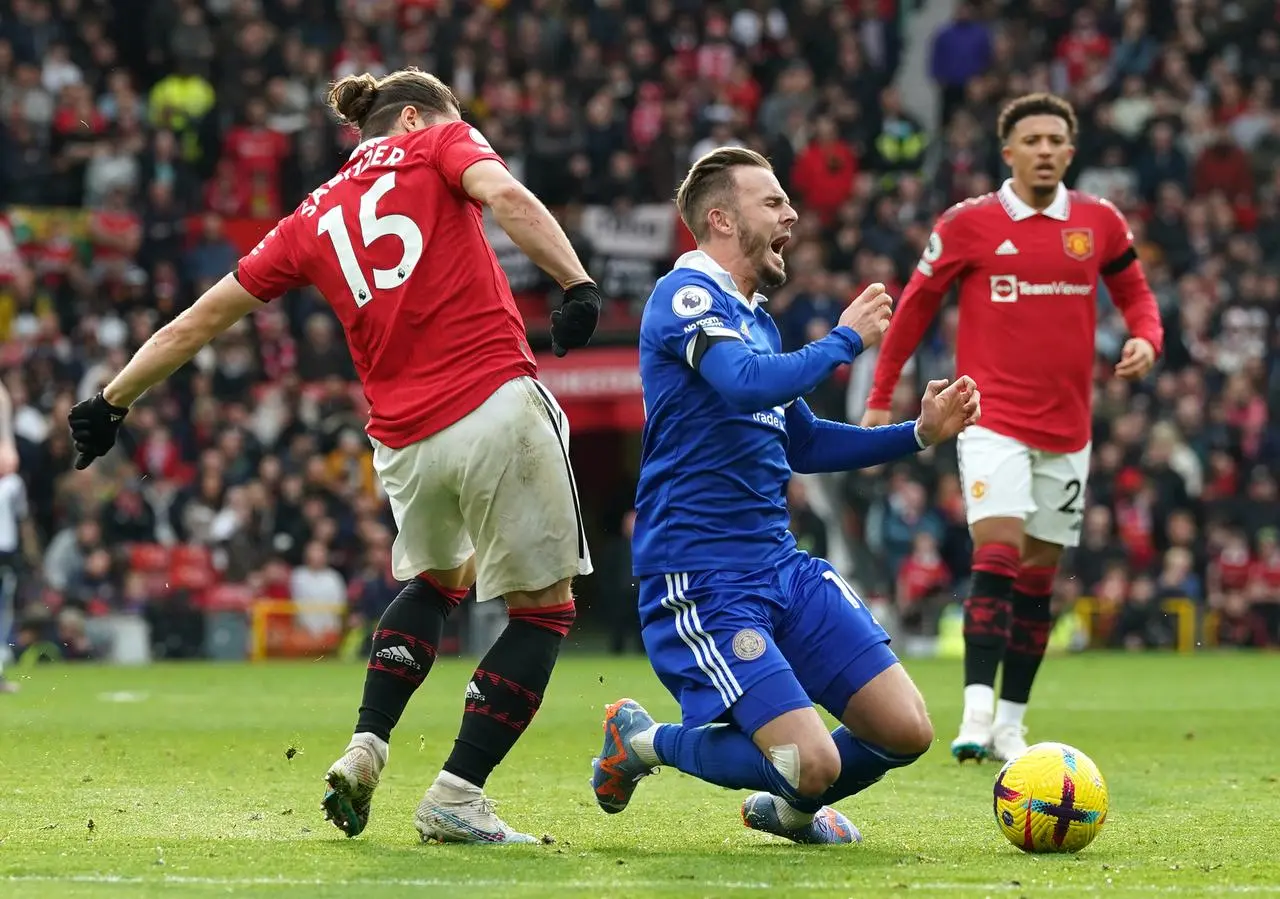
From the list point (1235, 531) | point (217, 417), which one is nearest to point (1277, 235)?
point (1235, 531)

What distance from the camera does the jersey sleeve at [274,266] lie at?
671 cm

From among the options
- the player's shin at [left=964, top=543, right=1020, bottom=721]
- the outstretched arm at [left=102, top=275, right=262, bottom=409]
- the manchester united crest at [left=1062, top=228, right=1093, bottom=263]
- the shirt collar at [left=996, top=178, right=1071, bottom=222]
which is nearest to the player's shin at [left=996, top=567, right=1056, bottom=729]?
the player's shin at [left=964, top=543, right=1020, bottom=721]

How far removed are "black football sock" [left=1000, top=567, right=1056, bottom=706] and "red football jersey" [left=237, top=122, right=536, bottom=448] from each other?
3637 millimetres

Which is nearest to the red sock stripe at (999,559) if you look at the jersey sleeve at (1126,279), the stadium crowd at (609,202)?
the jersey sleeve at (1126,279)

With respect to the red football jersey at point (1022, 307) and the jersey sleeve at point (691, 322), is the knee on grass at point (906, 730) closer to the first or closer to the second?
the jersey sleeve at point (691, 322)

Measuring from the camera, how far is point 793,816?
650cm

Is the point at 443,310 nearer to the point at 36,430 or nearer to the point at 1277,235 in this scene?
the point at 36,430

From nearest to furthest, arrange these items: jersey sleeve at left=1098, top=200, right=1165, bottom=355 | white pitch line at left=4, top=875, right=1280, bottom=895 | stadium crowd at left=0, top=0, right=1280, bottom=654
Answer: white pitch line at left=4, top=875, right=1280, bottom=895, jersey sleeve at left=1098, top=200, right=1165, bottom=355, stadium crowd at left=0, top=0, right=1280, bottom=654

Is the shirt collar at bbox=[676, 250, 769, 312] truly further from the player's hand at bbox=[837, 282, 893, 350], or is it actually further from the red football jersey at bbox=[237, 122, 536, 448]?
the red football jersey at bbox=[237, 122, 536, 448]

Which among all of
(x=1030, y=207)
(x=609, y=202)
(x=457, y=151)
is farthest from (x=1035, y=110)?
(x=609, y=202)

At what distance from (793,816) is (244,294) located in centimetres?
234

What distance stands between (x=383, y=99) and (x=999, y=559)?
3.70m

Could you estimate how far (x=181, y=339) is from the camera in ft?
21.9

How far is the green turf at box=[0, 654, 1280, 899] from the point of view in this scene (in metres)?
5.57
